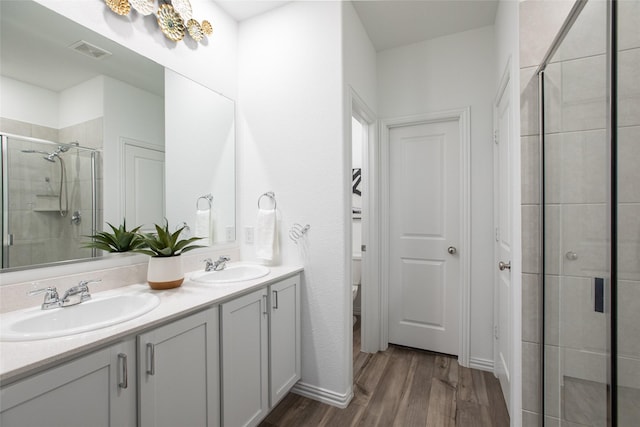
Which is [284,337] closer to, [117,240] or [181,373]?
[181,373]

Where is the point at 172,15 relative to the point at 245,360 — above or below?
above

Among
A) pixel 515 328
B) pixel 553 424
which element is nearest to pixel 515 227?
pixel 515 328

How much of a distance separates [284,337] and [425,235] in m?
1.48

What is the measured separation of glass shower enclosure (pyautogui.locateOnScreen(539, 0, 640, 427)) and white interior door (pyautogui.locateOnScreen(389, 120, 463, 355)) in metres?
1.04

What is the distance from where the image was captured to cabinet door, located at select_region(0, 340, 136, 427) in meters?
0.72

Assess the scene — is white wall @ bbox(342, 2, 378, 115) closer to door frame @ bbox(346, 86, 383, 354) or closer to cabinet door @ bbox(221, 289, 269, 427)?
door frame @ bbox(346, 86, 383, 354)

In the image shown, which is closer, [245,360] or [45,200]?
[45,200]

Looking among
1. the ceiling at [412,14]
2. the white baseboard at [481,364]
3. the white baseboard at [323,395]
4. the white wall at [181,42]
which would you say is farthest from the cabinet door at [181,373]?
the ceiling at [412,14]

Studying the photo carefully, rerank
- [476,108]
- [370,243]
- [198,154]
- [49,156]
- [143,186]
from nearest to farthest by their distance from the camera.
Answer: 1. [49,156]
2. [143,186]
3. [198,154]
4. [476,108]
5. [370,243]

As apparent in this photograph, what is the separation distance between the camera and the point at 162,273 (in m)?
1.41

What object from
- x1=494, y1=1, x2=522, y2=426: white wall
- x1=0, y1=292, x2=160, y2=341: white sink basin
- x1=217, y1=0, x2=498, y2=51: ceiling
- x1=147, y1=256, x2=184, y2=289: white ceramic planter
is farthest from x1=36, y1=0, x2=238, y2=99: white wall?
x1=494, y1=1, x2=522, y2=426: white wall

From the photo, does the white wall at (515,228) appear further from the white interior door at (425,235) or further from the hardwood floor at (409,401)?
the white interior door at (425,235)

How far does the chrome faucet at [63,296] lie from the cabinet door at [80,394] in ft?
1.34

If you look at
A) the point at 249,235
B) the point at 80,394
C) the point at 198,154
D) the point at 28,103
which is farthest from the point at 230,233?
the point at 80,394
